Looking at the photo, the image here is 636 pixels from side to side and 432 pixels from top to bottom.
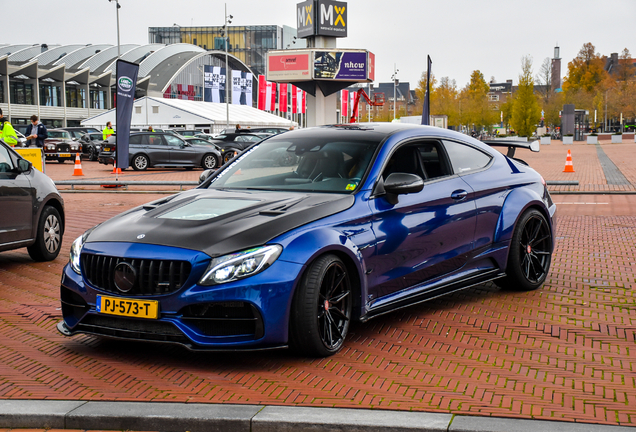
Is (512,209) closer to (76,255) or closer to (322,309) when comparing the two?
(322,309)

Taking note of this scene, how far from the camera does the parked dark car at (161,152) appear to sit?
95.8 ft

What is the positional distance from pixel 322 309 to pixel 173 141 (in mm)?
26246

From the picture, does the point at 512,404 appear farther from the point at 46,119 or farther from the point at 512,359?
the point at 46,119

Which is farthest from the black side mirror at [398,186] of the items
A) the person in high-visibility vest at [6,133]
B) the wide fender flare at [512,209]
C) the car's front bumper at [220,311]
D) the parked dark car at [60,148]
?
the parked dark car at [60,148]

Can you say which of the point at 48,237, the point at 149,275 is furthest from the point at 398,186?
the point at 48,237

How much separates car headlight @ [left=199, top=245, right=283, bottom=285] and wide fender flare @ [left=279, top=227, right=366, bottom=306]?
0.28 ft

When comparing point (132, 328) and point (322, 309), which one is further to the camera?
point (322, 309)

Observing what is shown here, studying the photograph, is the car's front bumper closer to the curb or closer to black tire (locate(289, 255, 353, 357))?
black tire (locate(289, 255, 353, 357))

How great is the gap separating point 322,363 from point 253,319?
612 mm

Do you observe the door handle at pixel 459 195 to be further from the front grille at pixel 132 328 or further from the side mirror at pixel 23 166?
the side mirror at pixel 23 166

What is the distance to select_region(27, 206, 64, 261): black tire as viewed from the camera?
8.16 meters

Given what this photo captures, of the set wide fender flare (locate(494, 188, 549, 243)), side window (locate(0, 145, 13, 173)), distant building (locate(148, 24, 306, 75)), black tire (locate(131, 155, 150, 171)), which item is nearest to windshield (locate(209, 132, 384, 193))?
wide fender flare (locate(494, 188, 549, 243))

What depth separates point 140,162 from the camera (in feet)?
96.0

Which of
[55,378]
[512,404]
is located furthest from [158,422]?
[512,404]
